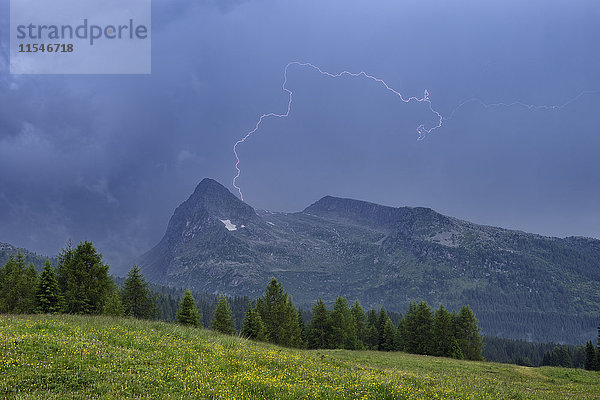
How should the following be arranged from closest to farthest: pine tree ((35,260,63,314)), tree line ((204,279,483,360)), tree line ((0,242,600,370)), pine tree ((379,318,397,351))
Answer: pine tree ((35,260,63,314)) < tree line ((0,242,600,370)) < tree line ((204,279,483,360)) < pine tree ((379,318,397,351))

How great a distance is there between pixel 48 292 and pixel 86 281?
4.35 metres

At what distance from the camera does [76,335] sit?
50.2ft

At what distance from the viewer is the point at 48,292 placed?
132ft

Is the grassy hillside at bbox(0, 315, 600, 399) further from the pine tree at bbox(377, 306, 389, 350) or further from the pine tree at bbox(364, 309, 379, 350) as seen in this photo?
the pine tree at bbox(364, 309, 379, 350)

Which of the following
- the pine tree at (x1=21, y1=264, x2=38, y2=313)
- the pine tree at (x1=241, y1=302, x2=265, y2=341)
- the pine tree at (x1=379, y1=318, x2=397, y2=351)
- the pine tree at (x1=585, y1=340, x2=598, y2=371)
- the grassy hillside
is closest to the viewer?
the grassy hillside

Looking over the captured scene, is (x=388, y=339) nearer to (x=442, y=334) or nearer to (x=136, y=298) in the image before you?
(x=442, y=334)

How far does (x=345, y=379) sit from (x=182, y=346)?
27.2ft

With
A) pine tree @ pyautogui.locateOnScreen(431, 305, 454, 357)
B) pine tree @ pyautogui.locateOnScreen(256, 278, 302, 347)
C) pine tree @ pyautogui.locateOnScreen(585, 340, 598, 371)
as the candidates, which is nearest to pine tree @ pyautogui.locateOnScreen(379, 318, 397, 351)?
pine tree @ pyautogui.locateOnScreen(431, 305, 454, 357)

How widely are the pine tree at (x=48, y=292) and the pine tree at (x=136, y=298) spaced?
11.6 metres

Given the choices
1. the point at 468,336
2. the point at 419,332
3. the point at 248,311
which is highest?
the point at 248,311

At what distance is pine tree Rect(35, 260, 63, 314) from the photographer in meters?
39.7

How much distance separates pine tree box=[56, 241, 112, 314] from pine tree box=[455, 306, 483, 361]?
61.7 meters

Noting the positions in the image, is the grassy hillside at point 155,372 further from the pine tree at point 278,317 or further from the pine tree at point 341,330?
the pine tree at point 341,330

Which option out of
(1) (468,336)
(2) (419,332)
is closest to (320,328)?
(2) (419,332)
